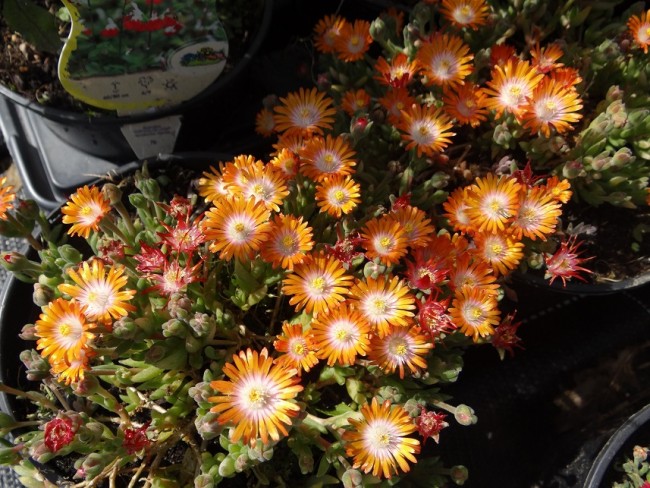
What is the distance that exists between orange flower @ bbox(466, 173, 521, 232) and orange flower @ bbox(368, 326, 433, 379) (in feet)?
0.77

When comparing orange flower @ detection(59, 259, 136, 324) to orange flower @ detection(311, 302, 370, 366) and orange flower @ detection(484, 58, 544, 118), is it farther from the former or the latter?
orange flower @ detection(484, 58, 544, 118)

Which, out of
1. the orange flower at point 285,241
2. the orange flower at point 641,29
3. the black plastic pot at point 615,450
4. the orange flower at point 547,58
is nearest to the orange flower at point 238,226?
the orange flower at point 285,241

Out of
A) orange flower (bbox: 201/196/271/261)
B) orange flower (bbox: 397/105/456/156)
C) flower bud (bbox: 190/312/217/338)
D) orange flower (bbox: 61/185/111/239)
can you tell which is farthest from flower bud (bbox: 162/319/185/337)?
orange flower (bbox: 397/105/456/156)

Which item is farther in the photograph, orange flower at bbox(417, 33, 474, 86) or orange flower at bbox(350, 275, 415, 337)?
orange flower at bbox(417, 33, 474, 86)

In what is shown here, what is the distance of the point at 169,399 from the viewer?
3.20 ft

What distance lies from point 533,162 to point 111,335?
935 millimetres

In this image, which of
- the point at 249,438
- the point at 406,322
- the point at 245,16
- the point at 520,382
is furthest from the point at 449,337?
the point at 245,16

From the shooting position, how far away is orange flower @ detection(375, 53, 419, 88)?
120 centimetres

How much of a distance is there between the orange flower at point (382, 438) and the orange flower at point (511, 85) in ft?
2.07

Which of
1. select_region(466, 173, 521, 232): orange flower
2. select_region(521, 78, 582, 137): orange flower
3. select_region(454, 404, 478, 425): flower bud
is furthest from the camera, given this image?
select_region(521, 78, 582, 137): orange flower

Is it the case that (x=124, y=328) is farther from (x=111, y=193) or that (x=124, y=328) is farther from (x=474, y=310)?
(x=474, y=310)

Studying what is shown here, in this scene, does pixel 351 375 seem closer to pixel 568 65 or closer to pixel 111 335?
pixel 111 335

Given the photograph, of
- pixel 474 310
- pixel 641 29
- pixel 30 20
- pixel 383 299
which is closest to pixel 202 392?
pixel 383 299

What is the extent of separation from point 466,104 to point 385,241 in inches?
15.6
